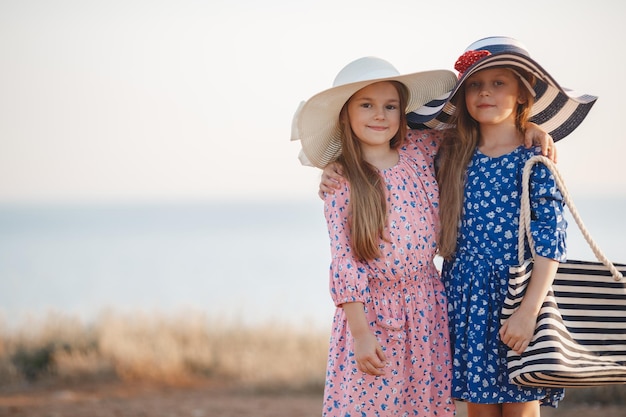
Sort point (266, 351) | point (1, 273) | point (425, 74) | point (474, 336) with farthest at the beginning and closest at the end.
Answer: point (1, 273) → point (266, 351) → point (425, 74) → point (474, 336)

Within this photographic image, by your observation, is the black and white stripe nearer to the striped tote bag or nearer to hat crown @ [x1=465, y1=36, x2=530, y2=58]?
the striped tote bag

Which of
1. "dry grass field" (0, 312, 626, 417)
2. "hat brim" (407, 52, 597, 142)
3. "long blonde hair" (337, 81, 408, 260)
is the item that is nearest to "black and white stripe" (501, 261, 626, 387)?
"long blonde hair" (337, 81, 408, 260)

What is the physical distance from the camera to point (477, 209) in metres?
3.25

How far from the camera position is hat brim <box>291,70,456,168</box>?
132 inches

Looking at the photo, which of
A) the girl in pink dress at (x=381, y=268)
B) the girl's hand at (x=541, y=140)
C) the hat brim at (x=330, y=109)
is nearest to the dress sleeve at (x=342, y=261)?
the girl in pink dress at (x=381, y=268)

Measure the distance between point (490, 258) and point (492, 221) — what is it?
155 mm

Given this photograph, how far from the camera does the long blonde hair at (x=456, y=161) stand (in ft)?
10.7

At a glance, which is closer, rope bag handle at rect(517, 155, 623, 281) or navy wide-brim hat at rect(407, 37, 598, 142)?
rope bag handle at rect(517, 155, 623, 281)

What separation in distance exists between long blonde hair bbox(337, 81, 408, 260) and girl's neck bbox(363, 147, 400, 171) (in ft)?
0.13

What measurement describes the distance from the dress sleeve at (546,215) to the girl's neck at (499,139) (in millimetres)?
203

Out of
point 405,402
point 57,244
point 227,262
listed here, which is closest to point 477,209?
point 405,402

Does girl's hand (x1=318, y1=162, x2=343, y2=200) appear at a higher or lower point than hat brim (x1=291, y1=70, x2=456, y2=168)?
lower

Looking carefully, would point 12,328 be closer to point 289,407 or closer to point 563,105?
point 289,407

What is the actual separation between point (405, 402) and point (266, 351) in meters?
4.35
